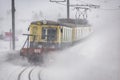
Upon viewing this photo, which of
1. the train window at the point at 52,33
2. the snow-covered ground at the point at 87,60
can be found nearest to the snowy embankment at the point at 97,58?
the snow-covered ground at the point at 87,60

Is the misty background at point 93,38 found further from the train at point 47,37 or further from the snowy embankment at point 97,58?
the train at point 47,37

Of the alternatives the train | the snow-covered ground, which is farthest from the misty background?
the train

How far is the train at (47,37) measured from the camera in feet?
9.93

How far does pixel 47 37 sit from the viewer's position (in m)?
3.14

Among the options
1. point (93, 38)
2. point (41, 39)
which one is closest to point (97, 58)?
point (93, 38)

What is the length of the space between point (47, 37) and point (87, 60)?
28.4 inches

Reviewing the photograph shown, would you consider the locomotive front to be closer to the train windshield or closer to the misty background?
the train windshield

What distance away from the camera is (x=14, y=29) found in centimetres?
226

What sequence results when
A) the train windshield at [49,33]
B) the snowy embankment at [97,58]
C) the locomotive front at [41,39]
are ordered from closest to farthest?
1. the snowy embankment at [97,58]
2. the locomotive front at [41,39]
3. the train windshield at [49,33]

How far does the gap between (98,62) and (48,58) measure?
0.75 m

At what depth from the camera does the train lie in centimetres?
303

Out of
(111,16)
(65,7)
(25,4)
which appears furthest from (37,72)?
(111,16)

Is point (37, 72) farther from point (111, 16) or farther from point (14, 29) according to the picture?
point (111, 16)

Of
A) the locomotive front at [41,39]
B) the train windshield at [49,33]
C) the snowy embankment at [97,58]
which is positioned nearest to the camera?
the snowy embankment at [97,58]
